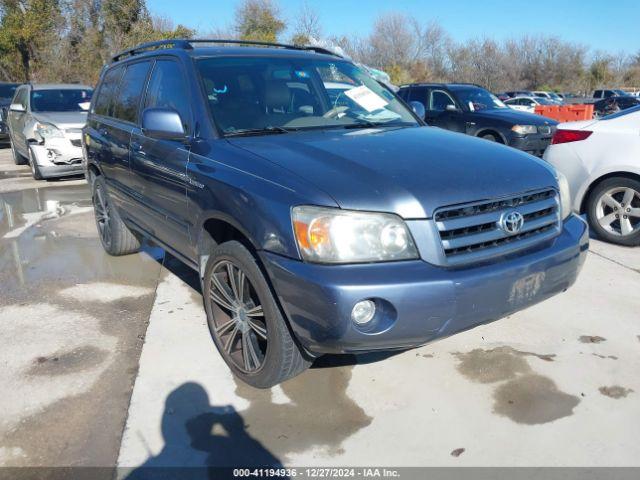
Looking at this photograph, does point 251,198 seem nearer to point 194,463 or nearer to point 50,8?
point 194,463

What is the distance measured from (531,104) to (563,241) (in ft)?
101

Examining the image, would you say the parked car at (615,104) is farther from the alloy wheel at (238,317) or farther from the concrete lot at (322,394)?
the alloy wheel at (238,317)

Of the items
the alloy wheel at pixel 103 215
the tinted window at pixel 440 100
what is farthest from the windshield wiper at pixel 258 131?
the tinted window at pixel 440 100

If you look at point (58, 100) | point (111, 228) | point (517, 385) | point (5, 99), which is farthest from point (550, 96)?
point (517, 385)

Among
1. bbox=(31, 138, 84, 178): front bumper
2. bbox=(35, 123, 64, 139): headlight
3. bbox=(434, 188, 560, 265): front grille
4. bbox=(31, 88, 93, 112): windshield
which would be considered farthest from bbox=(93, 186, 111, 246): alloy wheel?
bbox=(31, 88, 93, 112): windshield

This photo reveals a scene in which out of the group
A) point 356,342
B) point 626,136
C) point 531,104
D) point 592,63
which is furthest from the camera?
point 592,63

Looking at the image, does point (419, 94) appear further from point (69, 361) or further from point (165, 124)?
point (69, 361)

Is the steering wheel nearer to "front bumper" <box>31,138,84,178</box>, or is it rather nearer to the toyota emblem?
the toyota emblem

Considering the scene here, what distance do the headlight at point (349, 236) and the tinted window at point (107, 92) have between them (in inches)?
127

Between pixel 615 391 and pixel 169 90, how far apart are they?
3233 mm

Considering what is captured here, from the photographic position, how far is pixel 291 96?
12.3ft

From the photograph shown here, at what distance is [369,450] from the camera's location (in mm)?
2613

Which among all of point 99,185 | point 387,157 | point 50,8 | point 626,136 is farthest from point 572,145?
point 50,8

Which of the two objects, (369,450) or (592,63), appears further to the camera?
(592,63)
